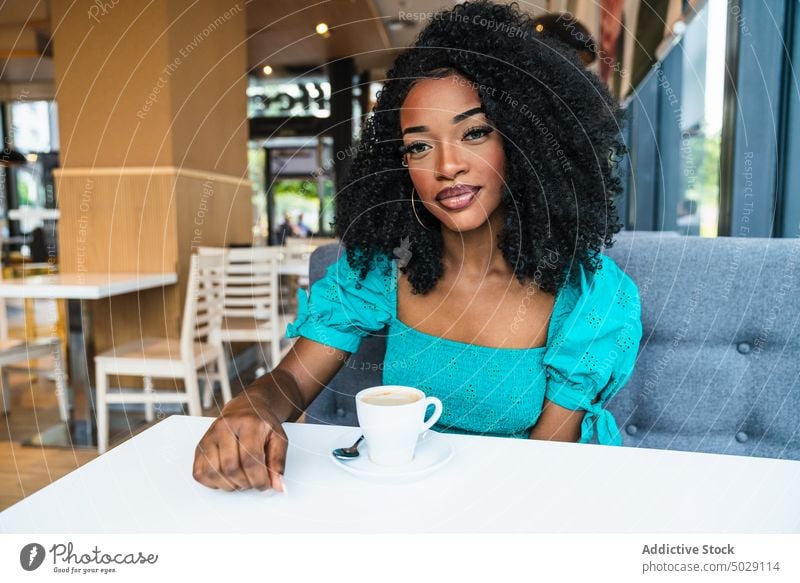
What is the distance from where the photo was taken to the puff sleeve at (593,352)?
2.25 feet

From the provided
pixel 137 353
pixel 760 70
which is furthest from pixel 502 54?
pixel 137 353

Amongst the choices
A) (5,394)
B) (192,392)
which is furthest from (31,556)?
(5,394)

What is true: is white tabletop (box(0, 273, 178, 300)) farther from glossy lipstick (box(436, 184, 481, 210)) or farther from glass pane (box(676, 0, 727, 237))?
glass pane (box(676, 0, 727, 237))

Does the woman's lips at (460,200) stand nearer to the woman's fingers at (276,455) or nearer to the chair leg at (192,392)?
the woman's fingers at (276,455)

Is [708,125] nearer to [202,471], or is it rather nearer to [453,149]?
[453,149]

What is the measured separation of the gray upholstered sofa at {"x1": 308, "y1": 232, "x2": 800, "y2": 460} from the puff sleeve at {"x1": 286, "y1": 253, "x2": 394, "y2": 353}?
1.18ft

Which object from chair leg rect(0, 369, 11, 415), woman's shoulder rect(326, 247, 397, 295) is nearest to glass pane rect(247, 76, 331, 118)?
chair leg rect(0, 369, 11, 415)

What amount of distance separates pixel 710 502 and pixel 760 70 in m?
1.10

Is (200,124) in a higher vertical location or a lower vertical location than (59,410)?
higher


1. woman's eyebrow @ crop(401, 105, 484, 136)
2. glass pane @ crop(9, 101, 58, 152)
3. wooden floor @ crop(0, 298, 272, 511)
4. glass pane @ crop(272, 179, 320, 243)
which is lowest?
wooden floor @ crop(0, 298, 272, 511)

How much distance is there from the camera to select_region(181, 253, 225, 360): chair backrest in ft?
5.90

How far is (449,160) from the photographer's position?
2.12 feet

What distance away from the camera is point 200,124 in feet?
8.95

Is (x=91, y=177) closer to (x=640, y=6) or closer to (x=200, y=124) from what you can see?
(x=200, y=124)
